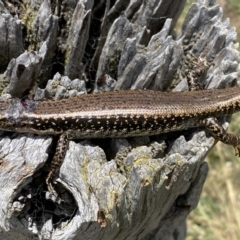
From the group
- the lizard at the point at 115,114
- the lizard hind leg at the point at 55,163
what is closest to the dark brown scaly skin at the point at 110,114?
the lizard at the point at 115,114

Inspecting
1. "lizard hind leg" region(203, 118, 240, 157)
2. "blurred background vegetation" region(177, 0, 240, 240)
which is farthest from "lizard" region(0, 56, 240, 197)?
"blurred background vegetation" region(177, 0, 240, 240)

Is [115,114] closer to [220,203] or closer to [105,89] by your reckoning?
[105,89]

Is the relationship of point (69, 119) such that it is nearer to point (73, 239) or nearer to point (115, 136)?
point (115, 136)

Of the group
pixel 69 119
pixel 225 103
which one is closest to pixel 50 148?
pixel 69 119

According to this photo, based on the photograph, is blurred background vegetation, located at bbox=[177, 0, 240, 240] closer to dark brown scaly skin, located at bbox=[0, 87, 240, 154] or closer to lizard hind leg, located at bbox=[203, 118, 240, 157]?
lizard hind leg, located at bbox=[203, 118, 240, 157]

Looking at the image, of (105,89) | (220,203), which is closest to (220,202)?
(220,203)

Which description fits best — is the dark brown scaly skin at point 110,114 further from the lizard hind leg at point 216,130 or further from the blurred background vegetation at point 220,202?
the blurred background vegetation at point 220,202

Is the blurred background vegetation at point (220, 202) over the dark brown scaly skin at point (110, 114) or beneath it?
beneath
